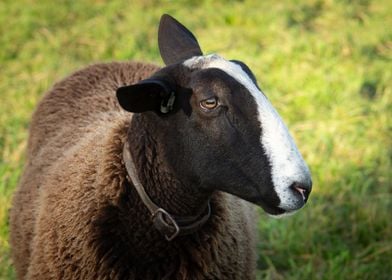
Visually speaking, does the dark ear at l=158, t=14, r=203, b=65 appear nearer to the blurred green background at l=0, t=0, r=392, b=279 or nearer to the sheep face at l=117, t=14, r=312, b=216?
the sheep face at l=117, t=14, r=312, b=216

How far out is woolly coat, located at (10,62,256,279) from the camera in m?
2.81

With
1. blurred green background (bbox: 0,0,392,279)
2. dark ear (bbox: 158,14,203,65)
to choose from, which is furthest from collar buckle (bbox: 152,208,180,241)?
blurred green background (bbox: 0,0,392,279)

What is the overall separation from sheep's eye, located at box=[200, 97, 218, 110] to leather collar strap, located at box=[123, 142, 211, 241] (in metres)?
0.48

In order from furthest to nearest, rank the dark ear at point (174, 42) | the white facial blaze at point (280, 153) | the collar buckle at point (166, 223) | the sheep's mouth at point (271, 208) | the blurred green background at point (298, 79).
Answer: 1. the blurred green background at point (298, 79)
2. the dark ear at point (174, 42)
3. the collar buckle at point (166, 223)
4. the sheep's mouth at point (271, 208)
5. the white facial blaze at point (280, 153)

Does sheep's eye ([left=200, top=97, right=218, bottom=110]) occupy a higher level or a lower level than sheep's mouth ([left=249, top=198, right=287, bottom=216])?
higher

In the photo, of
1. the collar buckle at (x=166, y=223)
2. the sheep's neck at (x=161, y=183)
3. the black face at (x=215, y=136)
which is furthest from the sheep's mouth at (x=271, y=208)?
the collar buckle at (x=166, y=223)

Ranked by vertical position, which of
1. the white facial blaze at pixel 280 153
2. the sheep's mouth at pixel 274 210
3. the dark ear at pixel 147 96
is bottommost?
the sheep's mouth at pixel 274 210

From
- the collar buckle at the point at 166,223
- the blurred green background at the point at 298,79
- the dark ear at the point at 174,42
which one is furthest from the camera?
the blurred green background at the point at 298,79

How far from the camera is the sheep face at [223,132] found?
243 centimetres

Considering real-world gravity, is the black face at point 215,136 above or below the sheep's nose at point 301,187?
above

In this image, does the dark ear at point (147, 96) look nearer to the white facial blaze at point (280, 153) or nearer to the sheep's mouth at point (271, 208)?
the white facial blaze at point (280, 153)

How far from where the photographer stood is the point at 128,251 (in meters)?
2.82

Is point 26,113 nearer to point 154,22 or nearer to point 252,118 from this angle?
point 154,22

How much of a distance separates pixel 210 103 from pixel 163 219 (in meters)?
0.58
